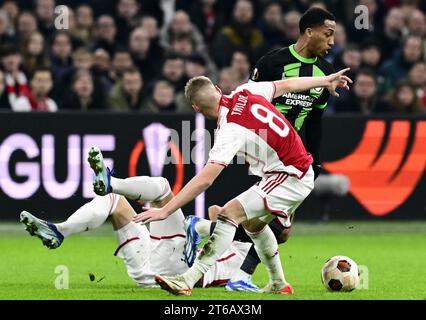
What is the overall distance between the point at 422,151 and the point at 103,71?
168 inches

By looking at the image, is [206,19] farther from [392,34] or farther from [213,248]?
[213,248]

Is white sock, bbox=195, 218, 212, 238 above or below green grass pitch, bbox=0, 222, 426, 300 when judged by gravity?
above

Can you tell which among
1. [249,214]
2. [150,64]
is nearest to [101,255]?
[249,214]

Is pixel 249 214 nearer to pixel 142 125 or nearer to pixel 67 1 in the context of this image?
pixel 142 125

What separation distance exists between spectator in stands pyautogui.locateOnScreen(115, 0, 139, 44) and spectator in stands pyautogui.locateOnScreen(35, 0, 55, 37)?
1.02 meters

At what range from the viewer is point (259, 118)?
8.63m

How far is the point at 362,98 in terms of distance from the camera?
53.8 ft

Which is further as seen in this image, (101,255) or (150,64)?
(150,64)

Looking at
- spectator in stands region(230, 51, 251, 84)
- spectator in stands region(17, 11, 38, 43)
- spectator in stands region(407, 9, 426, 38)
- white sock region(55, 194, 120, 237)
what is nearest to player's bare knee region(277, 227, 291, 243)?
white sock region(55, 194, 120, 237)

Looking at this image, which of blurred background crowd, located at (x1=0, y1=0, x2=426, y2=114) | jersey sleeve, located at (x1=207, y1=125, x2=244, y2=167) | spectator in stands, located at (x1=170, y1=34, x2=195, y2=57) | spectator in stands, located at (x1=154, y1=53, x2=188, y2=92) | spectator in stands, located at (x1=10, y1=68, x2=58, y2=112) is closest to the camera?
jersey sleeve, located at (x1=207, y1=125, x2=244, y2=167)

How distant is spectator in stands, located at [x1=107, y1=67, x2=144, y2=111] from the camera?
15.8 metres

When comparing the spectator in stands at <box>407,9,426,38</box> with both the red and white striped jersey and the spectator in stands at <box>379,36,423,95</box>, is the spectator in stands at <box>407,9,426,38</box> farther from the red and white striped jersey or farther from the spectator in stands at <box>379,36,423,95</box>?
the red and white striped jersey

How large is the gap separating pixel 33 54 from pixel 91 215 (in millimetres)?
6994

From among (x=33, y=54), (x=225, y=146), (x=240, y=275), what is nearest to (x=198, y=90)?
(x=225, y=146)
